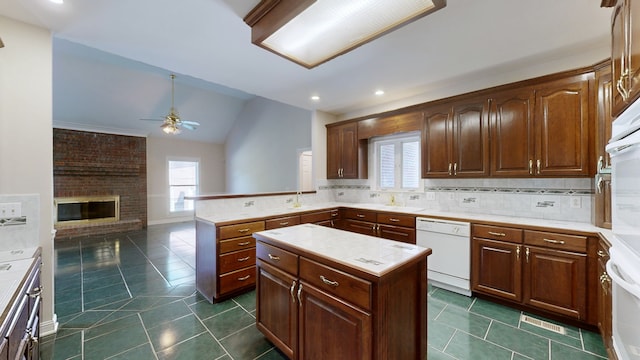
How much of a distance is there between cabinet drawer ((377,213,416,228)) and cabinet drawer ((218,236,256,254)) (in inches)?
70.3

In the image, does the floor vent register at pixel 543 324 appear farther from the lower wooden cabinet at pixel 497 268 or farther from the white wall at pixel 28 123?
the white wall at pixel 28 123

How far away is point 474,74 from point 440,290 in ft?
8.73

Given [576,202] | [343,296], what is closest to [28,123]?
[343,296]

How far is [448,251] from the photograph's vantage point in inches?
114

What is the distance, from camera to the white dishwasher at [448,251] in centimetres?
276

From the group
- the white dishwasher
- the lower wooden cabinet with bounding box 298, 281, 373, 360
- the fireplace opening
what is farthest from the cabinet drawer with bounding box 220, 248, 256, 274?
the fireplace opening

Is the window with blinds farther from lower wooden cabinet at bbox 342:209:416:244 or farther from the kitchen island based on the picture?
the kitchen island

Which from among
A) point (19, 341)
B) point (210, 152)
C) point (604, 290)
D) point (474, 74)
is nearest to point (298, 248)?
point (19, 341)

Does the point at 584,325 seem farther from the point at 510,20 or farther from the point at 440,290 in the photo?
the point at 510,20

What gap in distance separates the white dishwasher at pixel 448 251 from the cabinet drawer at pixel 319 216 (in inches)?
52.3

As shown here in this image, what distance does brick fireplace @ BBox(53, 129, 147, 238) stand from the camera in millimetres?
5984

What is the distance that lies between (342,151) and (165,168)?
614 centimetres

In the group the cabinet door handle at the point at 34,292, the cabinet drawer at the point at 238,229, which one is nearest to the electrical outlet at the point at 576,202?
the cabinet drawer at the point at 238,229

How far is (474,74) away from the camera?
3.07 metres
